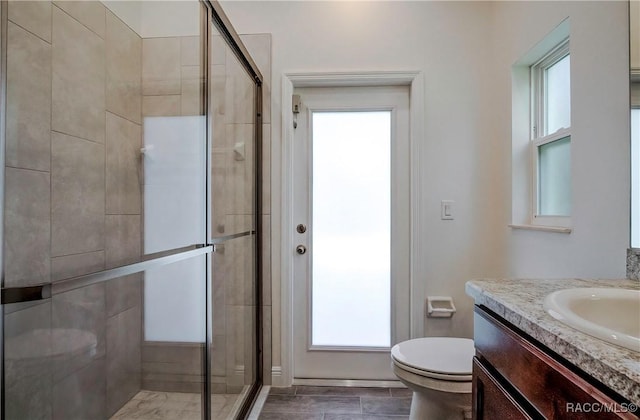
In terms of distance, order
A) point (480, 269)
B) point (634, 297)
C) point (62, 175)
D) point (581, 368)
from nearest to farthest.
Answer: point (581, 368)
point (634, 297)
point (62, 175)
point (480, 269)

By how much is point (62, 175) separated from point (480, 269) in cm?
216

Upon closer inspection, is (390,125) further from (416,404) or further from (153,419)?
(153,419)

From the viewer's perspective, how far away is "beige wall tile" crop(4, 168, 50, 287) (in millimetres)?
760

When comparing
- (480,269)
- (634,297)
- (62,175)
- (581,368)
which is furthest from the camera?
Answer: (480,269)

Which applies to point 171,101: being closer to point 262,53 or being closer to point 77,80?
point 77,80

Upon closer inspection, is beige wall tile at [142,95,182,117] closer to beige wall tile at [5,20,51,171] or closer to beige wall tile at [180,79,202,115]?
beige wall tile at [180,79,202,115]

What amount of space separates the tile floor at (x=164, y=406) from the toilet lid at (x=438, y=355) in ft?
2.82

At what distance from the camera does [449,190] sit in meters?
2.01

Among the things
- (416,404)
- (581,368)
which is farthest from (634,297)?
(416,404)

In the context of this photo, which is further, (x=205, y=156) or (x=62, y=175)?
(x=205, y=156)

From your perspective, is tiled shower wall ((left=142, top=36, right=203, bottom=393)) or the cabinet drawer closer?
the cabinet drawer

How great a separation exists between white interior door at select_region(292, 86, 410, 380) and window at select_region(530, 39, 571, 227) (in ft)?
2.29

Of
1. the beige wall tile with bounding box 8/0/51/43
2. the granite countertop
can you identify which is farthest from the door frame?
the beige wall tile with bounding box 8/0/51/43

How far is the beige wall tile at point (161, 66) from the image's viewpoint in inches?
59.8
